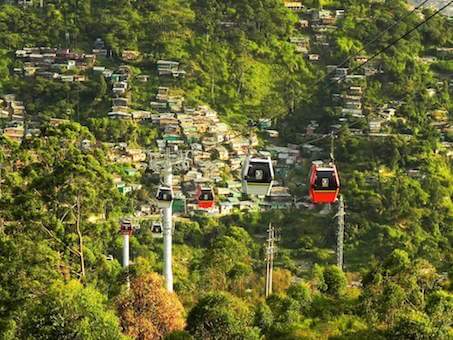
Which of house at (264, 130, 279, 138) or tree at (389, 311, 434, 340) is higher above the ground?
tree at (389, 311, 434, 340)

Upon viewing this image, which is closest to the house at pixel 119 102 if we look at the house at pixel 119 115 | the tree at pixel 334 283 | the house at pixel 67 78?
the house at pixel 119 115

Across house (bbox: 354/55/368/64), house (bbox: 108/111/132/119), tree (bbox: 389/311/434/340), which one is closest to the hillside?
tree (bbox: 389/311/434/340)

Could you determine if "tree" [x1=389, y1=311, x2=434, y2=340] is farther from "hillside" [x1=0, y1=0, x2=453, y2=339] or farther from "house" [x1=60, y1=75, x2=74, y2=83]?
"house" [x1=60, y1=75, x2=74, y2=83]

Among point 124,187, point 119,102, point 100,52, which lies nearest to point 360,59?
point 100,52

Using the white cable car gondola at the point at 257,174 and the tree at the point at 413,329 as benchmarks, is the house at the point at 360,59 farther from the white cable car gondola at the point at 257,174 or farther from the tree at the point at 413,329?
the tree at the point at 413,329

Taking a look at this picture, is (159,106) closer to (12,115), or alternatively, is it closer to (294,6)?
(12,115)

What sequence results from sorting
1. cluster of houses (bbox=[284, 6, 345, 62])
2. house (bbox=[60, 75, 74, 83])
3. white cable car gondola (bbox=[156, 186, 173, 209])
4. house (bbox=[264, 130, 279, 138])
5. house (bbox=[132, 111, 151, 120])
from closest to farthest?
1. white cable car gondola (bbox=[156, 186, 173, 209])
2. house (bbox=[132, 111, 151, 120])
3. house (bbox=[264, 130, 279, 138])
4. house (bbox=[60, 75, 74, 83])
5. cluster of houses (bbox=[284, 6, 345, 62])
